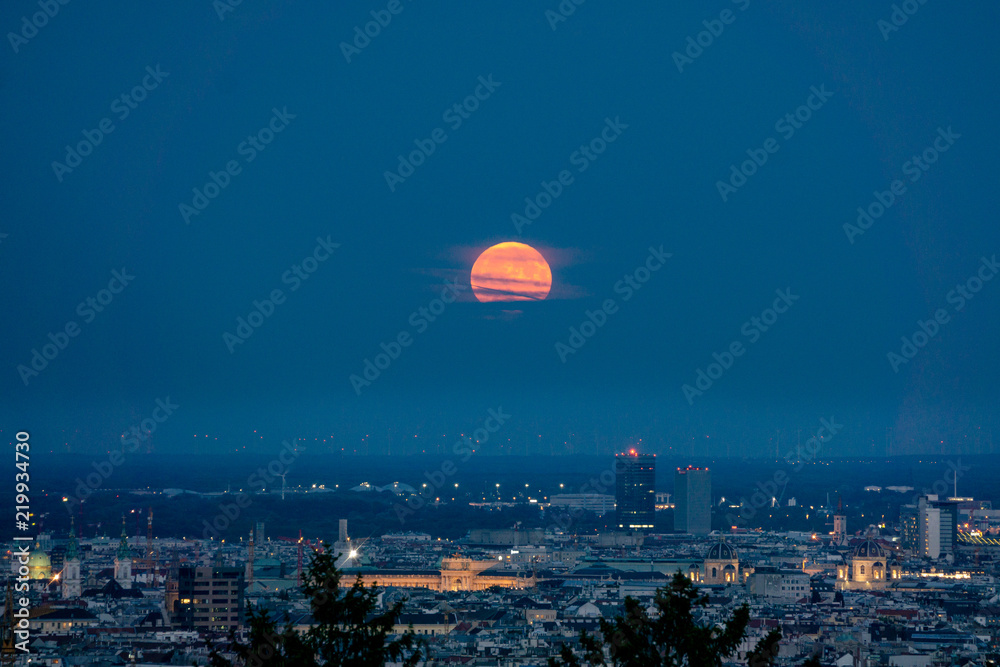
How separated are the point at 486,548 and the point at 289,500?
207 feet

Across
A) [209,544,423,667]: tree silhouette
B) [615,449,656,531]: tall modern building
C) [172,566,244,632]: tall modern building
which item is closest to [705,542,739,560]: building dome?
[172,566,244,632]: tall modern building

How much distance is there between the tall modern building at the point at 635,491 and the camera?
154 metres

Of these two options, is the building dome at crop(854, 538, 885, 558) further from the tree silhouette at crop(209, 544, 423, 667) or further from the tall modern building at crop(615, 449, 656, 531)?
the tree silhouette at crop(209, 544, 423, 667)

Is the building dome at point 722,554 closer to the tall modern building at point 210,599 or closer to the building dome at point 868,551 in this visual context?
the building dome at point 868,551

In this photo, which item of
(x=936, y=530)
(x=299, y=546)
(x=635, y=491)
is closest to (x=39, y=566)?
(x=299, y=546)

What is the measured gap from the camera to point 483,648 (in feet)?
182

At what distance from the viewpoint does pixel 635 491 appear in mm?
157000

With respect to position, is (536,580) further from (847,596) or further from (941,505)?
(941,505)

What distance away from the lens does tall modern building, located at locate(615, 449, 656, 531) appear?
6073 inches

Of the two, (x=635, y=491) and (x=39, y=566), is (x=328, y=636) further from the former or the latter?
(x=635, y=491)

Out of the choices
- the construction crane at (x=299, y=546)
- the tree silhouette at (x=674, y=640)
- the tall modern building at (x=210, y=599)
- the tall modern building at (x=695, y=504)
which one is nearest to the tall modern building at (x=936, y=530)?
the tall modern building at (x=695, y=504)

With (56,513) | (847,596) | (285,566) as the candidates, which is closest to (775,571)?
(847,596)

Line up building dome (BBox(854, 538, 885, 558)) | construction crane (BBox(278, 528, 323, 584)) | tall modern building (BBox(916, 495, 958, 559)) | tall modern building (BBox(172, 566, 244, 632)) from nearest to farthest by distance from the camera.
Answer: tall modern building (BBox(172, 566, 244, 632)) → construction crane (BBox(278, 528, 323, 584)) → building dome (BBox(854, 538, 885, 558)) → tall modern building (BBox(916, 495, 958, 559))

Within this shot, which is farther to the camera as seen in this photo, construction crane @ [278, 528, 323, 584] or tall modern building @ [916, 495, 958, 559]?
tall modern building @ [916, 495, 958, 559]
